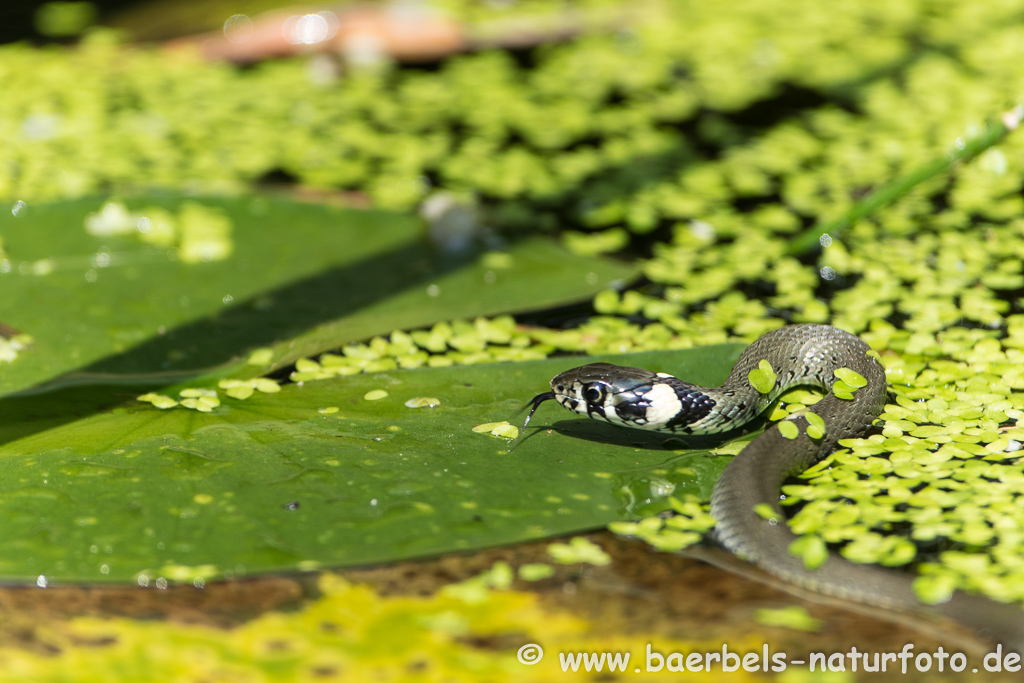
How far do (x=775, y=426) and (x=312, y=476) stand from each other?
138 cm

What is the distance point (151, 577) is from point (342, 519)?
470 millimetres

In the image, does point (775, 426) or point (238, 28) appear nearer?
point (775, 426)

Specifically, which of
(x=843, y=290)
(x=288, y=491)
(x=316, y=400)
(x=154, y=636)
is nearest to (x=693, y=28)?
(x=843, y=290)

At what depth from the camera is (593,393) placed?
2.81m

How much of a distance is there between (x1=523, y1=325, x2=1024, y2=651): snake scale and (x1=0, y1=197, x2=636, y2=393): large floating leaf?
0.86 meters

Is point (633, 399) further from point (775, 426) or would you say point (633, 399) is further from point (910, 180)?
point (910, 180)

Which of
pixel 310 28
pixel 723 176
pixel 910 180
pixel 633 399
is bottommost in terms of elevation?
pixel 633 399

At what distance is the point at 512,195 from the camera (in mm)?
4684

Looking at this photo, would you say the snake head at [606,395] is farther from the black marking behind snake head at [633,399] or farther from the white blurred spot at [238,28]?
the white blurred spot at [238,28]

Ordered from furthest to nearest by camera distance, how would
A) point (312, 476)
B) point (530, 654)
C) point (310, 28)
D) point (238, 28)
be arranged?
point (238, 28) → point (310, 28) → point (312, 476) → point (530, 654)

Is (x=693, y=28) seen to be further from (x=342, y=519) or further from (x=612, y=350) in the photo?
(x=342, y=519)

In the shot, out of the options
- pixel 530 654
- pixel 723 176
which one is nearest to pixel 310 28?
pixel 723 176

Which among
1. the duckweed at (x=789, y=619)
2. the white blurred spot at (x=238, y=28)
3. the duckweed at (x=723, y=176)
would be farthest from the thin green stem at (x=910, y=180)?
the white blurred spot at (x=238, y=28)

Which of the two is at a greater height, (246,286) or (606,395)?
(246,286)
